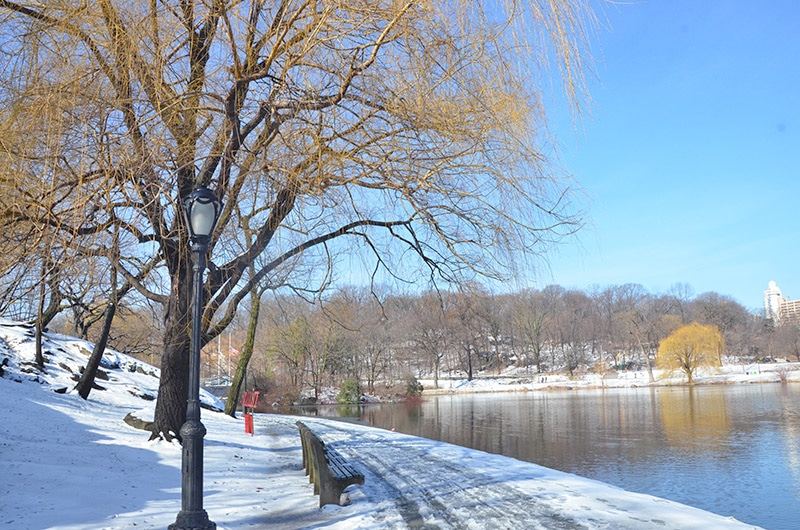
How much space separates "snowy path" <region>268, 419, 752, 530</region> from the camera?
224 inches

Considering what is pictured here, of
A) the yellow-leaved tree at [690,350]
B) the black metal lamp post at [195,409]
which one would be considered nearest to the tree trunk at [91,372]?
Result: the black metal lamp post at [195,409]

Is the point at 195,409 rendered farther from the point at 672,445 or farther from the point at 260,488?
the point at 672,445

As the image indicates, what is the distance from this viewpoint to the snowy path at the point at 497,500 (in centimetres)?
570

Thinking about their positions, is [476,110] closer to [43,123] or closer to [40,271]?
[43,123]

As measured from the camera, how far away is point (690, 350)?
5247 cm

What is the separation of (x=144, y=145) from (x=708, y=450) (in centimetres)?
1555

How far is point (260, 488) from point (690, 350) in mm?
51930

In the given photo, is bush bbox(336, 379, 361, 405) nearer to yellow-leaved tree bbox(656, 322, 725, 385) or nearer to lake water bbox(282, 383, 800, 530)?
lake water bbox(282, 383, 800, 530)

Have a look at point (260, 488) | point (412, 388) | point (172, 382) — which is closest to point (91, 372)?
point (172, 382)

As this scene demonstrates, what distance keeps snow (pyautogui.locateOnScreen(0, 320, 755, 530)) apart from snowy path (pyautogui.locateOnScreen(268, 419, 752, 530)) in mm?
Answer: 13

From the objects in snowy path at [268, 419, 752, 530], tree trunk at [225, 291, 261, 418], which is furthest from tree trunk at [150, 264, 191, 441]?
tree trunk at [225, 291, 261, 418]

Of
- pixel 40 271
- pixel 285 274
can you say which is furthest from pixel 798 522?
pixel 40 271

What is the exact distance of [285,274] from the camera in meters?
10.6

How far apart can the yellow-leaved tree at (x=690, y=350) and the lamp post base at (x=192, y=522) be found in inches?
2123
